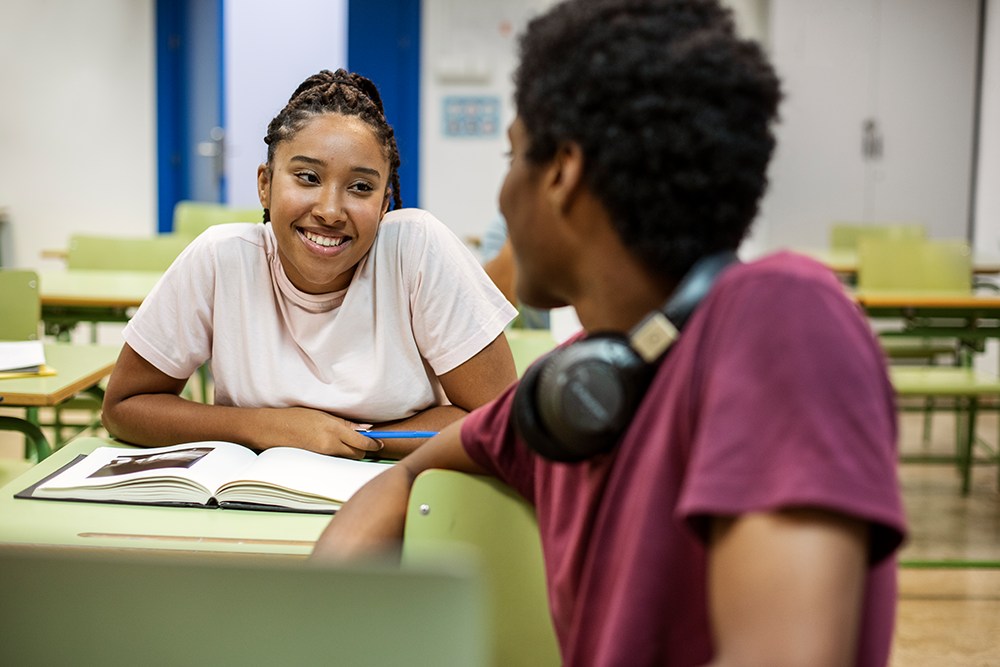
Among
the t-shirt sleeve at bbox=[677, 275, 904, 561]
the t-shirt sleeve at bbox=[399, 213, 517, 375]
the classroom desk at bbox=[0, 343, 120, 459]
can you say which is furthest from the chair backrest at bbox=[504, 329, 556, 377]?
the t-shirt sleeve at bbox=[677, 275, 904, 561]

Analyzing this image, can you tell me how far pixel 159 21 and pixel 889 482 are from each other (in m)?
6.54

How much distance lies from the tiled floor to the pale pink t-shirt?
0.88 meters

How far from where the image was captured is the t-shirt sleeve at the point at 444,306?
5.97 feet

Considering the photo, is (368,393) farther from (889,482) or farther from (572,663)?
(889,482)

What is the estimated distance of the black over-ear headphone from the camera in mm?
861

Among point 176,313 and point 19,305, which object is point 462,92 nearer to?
point 19,305

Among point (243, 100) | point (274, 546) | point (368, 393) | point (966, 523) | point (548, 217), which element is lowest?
point (966, 523)

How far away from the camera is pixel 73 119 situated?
6152 mm

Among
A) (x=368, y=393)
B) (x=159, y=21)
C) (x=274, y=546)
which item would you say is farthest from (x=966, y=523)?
(x=159, y=21)

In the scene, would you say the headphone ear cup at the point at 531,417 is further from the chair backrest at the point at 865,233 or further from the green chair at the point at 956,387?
the chair backrest at the point at 865,233

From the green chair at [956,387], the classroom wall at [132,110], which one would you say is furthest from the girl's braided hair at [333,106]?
the classroom wall at [132,110]

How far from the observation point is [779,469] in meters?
0.72

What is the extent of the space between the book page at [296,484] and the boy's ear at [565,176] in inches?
24.7

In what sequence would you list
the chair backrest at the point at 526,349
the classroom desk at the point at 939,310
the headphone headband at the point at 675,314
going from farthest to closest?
the classroom desk at the point at 939,310
the chair backrest at the point at 526,349
the headphone headband at the point at 675,314
